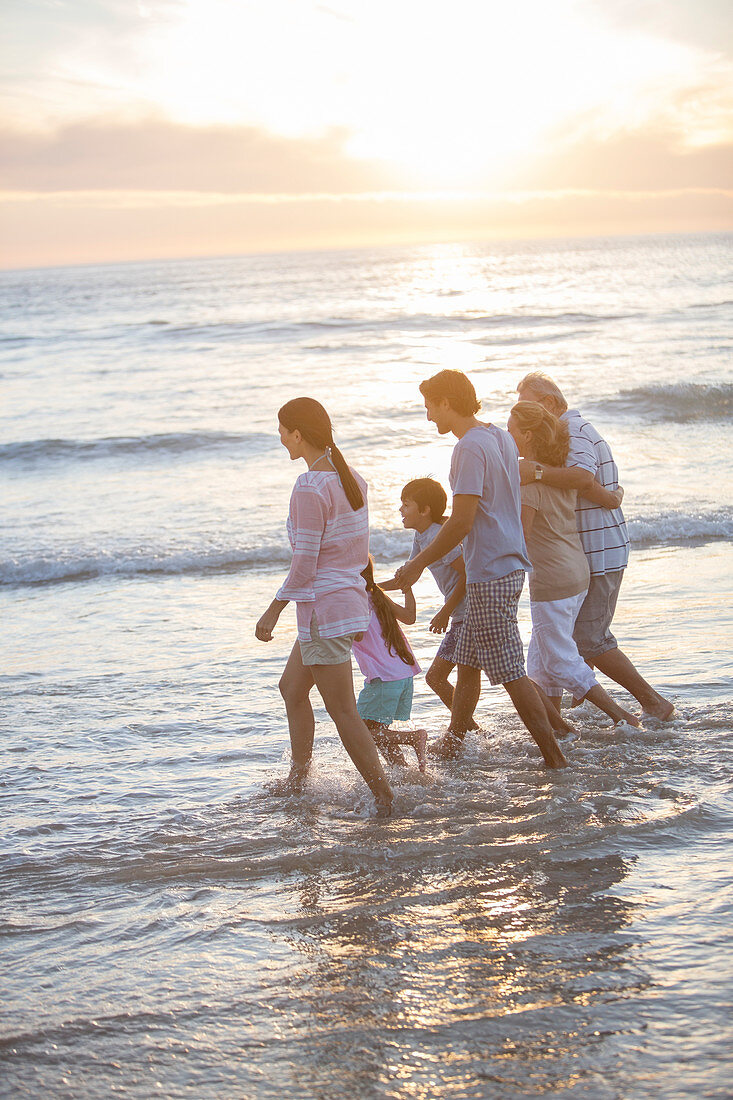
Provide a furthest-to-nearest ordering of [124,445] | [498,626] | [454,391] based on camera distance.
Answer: [124,445], [498,626], [454,391]

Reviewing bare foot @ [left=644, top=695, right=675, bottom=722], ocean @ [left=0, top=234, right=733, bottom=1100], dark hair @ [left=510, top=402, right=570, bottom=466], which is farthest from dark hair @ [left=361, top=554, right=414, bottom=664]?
bare foot @ [left=644, top=695, right=675, bottom=722]

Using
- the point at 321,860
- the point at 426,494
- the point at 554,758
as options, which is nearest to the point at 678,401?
the point at 426,494

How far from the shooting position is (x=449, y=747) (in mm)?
5008

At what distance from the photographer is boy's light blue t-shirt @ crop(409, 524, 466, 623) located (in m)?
4.88

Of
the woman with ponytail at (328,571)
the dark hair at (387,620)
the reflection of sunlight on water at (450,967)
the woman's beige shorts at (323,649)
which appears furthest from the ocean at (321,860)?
the woman's beige shorts at (323,649)

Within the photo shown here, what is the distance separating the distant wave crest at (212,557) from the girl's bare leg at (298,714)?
4.72m

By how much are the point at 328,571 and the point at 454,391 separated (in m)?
0.99

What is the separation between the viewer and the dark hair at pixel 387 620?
15.0 ft

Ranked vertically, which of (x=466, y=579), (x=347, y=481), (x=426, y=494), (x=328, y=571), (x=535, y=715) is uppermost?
(x=347, y=481)

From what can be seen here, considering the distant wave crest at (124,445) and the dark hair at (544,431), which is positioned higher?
→ the dark hair at (544,431)

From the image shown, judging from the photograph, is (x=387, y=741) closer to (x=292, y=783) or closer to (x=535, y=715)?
(x=292, y=783)

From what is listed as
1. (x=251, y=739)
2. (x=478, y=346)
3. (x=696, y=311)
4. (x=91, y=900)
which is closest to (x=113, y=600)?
(x=251, y=739)

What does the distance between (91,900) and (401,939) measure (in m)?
1.25

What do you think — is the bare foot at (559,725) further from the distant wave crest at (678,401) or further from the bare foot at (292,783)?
the distant wave crest at (678,401)
